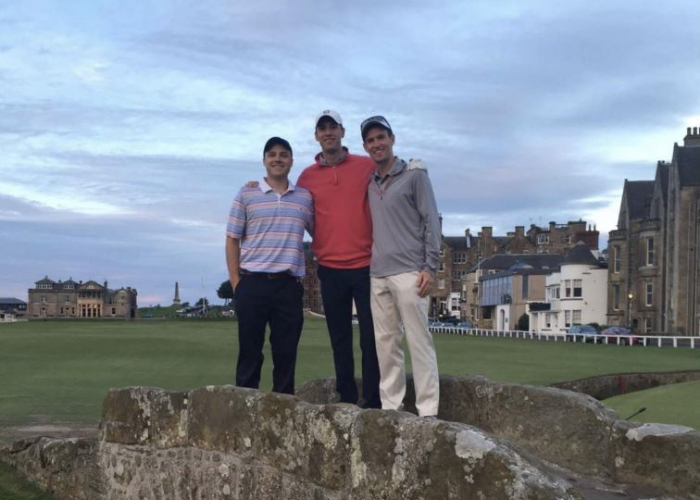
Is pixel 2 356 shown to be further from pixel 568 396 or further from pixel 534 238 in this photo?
pixel 534 238

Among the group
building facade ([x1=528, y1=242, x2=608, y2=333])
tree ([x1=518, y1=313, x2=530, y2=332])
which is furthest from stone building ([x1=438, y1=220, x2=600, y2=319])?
building facade ([x1=528, y1=242, x2=608, y2=333])

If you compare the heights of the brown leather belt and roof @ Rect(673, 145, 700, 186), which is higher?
roof @ Rect(673, 145, 700, 186)

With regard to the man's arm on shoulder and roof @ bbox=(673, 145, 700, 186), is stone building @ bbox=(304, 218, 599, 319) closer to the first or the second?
roof @ bbox=(673, 145, 700, 186)

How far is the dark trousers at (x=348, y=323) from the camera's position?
6898mm

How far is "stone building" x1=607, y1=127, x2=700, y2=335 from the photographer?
6397cm

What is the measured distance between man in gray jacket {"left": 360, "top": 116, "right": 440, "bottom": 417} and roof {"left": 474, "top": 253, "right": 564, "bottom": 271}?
89.9 meters

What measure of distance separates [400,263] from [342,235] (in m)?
0.68

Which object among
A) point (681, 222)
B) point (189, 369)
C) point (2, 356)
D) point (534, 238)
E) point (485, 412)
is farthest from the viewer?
point (534, 238)

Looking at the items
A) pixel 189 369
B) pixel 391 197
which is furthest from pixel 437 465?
pixel 189 369

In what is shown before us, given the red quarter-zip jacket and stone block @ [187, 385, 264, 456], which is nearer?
stone block @ [187, 385, 264, 456]

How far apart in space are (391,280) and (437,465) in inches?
89.9

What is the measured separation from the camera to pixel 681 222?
64.5 metres

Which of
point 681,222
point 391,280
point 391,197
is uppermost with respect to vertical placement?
point 681,222

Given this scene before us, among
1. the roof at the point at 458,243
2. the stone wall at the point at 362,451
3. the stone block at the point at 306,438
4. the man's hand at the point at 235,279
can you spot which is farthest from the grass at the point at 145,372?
the roof at the point at 458,243
